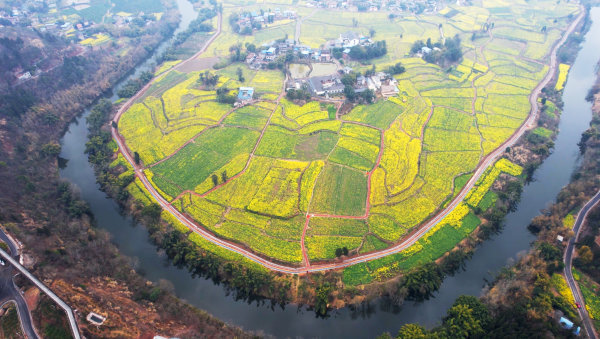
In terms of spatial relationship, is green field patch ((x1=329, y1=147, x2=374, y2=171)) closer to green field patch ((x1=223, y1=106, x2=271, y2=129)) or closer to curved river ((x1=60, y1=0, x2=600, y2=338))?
green field patch ((x1=223, y1=106, x2=271, y2=129))

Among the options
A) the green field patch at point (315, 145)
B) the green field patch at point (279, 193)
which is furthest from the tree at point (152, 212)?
the green field patch at point (315, 145)

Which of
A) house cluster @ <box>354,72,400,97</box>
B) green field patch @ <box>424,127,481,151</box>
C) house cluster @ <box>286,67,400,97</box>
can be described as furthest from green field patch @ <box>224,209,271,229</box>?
house cluster @ <box>354,72,400,97</box>

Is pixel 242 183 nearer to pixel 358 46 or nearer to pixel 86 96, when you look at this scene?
pixel 86 96

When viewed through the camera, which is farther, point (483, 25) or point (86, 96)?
point (483, 25)

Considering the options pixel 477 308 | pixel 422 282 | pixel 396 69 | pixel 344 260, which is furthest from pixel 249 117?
pixel 477 308

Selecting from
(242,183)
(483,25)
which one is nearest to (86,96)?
(242,183)

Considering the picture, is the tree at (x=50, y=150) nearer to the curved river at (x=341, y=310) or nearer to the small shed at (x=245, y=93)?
the curved river at (x=341, y=310)

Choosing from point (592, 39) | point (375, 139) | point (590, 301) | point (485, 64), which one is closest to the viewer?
point (590, 301)
